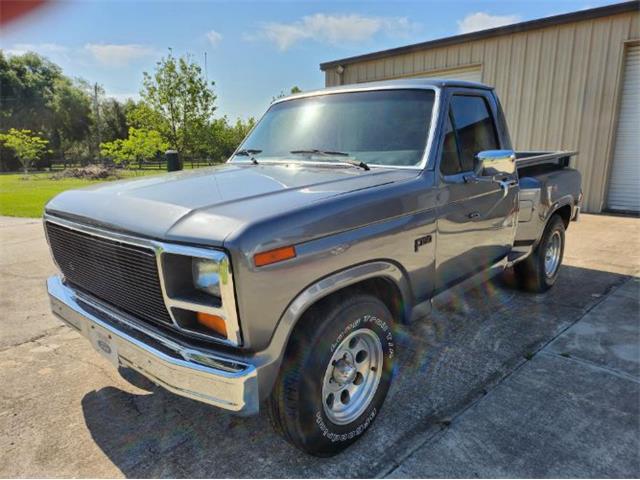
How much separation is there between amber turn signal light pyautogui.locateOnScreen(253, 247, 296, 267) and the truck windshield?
132 cm

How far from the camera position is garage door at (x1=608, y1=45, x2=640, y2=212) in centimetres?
976

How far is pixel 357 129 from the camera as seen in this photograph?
10.7 feet

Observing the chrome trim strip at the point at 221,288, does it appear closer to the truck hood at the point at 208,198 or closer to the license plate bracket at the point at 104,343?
the truck hood at the point at 208,198

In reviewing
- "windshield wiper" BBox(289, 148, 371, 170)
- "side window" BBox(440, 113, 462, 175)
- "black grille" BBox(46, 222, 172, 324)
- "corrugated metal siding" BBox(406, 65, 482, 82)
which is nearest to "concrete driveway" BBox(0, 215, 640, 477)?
"black grille" BBox(46, 222, 172, 324)

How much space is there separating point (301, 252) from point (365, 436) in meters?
1.29

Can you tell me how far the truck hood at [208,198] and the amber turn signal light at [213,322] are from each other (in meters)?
0.38

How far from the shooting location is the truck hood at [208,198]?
199 cm

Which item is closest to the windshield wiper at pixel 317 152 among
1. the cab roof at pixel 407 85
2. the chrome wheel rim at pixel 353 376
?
the cab roof at pixel 407 85

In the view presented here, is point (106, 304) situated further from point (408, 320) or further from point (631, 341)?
point (631, 341)

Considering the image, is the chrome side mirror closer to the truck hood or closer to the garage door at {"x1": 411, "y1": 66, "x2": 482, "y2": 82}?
the truck hood

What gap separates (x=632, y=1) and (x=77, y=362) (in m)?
11.6

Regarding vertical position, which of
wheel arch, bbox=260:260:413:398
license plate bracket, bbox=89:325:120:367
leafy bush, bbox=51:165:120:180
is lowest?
leafy bush, bbox=51:165:120:180

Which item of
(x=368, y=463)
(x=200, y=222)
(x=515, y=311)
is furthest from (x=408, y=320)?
(x=515, y=311)

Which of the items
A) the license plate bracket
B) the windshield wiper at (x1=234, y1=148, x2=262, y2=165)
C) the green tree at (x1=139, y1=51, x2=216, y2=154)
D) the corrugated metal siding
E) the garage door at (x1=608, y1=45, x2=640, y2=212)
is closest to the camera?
the license plate bracket
